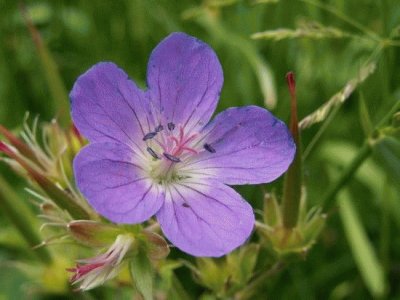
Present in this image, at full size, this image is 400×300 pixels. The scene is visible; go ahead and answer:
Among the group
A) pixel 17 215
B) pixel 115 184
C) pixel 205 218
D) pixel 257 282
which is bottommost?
pixel 257 282

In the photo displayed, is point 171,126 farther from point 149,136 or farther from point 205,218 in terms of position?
point 205,218

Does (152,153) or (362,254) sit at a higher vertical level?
(152,153)

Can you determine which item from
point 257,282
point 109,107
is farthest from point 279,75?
point 109,107

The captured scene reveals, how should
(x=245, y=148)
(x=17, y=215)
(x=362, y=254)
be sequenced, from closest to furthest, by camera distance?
(x=245, y=148)
(x=17, y=215)
(x=362, y=254)

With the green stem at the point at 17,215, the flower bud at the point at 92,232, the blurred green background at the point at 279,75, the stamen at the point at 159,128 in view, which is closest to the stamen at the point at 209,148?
the stamen at the point at 159,128

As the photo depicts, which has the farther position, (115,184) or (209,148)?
(209,148)

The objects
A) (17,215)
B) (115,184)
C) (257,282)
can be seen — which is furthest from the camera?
(17,215)
